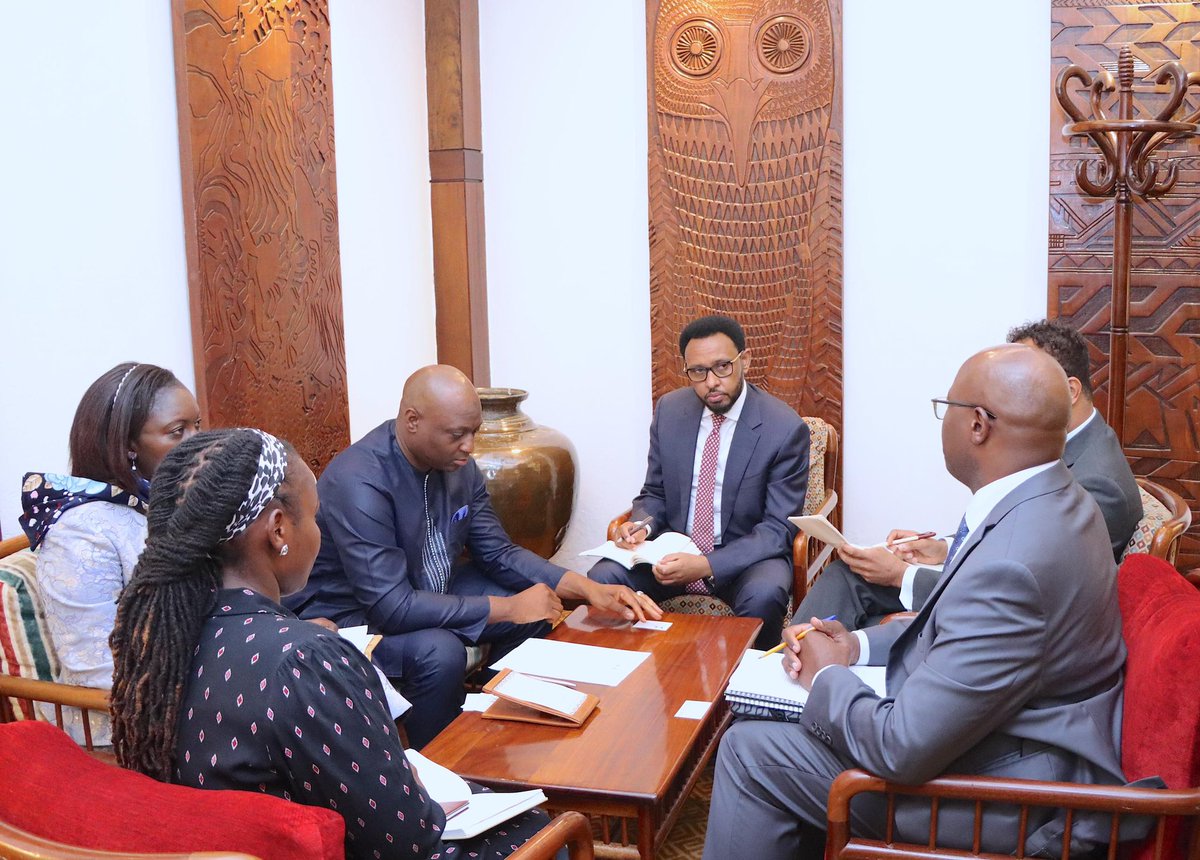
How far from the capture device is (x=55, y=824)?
4.44ft

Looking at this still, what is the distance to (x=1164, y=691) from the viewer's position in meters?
1.90

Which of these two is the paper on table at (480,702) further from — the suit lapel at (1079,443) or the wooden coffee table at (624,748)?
the suit lapel at (1079,443)

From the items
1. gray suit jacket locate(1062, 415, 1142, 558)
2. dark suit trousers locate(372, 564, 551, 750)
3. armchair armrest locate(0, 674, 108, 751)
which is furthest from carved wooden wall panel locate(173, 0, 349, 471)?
gray suit jacket locate(1062, 415, 1142, 558)

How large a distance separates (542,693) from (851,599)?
1331 millimetres

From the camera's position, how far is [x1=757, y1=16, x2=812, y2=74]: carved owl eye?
190 inches

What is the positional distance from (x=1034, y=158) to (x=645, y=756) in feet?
11.1

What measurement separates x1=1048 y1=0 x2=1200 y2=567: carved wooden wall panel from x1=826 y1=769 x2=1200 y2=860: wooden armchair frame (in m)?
3.02

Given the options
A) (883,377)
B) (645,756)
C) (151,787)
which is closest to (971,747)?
(645,756)

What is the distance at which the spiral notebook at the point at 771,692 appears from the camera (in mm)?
2301

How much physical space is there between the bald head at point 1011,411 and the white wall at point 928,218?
8.84ft

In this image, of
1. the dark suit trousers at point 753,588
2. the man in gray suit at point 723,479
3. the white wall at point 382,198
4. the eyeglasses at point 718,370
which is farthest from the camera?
the white wall at point 382,198

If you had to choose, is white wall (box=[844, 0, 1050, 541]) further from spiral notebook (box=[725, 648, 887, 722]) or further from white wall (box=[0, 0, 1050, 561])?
spiral notebook (box=[725, 648, 887, 722])

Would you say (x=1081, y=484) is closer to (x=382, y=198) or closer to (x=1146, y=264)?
(x=1146, y=264)

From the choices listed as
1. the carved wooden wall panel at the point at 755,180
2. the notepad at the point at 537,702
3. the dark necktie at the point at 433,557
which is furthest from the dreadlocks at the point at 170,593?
the carved wooden wall panel at the point at 755,180
